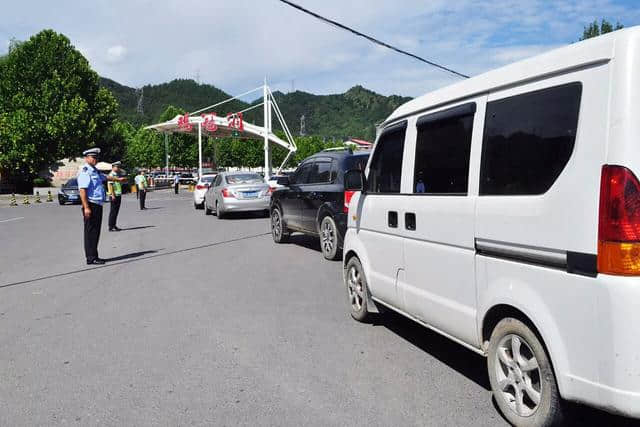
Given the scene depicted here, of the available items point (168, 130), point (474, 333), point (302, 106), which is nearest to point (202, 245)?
point (474, 333)

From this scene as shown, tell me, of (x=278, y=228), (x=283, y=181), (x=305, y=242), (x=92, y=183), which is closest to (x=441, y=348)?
(x=92, y=183)

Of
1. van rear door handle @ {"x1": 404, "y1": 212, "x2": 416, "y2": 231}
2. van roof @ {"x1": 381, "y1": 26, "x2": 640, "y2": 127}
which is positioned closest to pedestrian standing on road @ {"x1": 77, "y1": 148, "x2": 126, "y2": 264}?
van rear door handle @ {"x1": 404, "y1": 212, "x2": 416, "y2": 231}

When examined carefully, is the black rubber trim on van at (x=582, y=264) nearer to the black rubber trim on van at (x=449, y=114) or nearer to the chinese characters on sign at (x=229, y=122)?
the black rubber trim on van at (x=449, y=114)

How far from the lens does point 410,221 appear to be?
4445 mm

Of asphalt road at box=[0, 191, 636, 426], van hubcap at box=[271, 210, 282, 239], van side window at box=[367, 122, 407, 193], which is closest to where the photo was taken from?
asphalt road at box=[0, 191, 636, 426]

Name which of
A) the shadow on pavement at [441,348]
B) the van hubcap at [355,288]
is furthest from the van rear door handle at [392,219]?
the shadow on pavement at [441,348]

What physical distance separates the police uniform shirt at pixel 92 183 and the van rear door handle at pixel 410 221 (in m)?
6.86

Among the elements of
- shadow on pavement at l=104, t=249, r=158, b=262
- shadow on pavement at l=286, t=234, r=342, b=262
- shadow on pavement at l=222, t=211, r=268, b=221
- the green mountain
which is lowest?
shadow on pavement at l=104, t=249, r=158, b=262

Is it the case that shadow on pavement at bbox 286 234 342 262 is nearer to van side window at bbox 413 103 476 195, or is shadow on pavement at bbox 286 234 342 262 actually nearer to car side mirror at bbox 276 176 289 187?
car side mirror at bbox 276 176 289 187

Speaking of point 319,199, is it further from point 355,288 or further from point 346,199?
point 355,288

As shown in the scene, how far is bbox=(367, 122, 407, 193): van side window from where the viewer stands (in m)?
4.83

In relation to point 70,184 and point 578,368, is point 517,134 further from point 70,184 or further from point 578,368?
point 70,184

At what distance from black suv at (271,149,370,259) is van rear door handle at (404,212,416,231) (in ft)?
13.5

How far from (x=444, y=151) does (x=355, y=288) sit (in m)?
2.21
